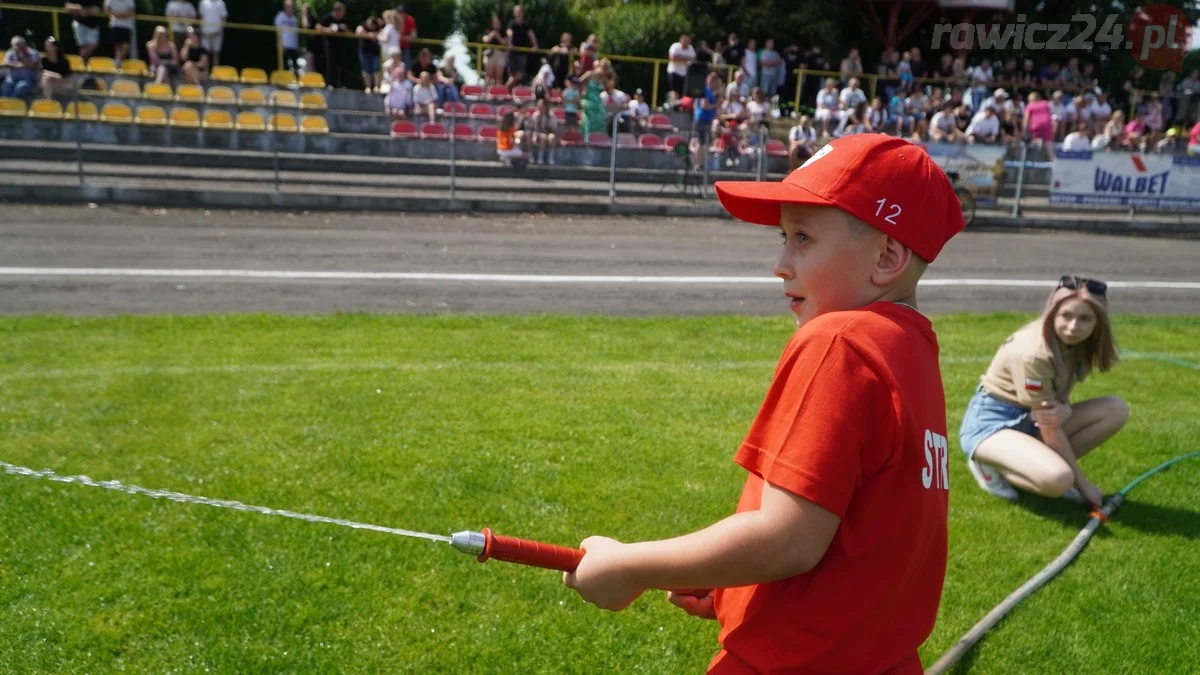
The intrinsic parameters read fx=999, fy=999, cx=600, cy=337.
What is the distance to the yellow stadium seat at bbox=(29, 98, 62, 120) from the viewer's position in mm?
→ 20484

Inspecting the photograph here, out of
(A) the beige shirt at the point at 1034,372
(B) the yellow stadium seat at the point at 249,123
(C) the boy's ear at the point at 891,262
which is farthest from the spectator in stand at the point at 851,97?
(C) the boy's ear at the point at 891,262

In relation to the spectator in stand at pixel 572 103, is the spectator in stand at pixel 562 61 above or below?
above

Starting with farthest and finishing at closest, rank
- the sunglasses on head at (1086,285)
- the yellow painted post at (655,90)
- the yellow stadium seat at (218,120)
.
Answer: the yellow painted post at (655,90) < the yellow stadium seat at (218,120) < the sunglasses on head at (1086,285)

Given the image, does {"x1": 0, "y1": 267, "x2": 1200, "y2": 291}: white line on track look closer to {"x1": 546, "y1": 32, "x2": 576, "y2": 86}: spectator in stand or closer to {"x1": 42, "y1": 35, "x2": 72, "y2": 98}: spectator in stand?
{"x1": 42, "y1": 35, "x2": 72, "y2": 98}: spectator in stand

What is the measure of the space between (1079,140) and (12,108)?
A: 23550 mm

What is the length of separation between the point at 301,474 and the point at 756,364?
179 inches

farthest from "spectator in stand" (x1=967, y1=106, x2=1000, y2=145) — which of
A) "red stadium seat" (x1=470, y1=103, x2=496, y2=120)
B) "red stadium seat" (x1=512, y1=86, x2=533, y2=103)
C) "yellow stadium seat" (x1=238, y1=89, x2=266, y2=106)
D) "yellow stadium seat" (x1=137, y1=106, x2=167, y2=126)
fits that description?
"yellow stadium seat" (x1=137, y1=106, x2=167, y2=126)

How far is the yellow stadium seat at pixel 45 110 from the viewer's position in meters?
20.5

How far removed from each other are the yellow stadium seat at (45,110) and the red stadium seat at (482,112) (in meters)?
8.91

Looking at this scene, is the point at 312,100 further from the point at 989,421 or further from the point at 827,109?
the point at 989,421

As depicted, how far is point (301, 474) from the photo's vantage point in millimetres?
5438

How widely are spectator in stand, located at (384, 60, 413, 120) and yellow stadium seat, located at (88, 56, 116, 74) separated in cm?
668

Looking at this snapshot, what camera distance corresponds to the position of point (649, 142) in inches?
918

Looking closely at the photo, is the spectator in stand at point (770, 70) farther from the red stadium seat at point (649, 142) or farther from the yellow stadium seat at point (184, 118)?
the yellow stadium seat at point (184, 118)
